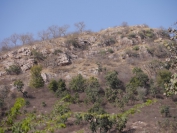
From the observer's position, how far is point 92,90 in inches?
822

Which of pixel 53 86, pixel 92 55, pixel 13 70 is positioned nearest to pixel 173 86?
pixel 53 86

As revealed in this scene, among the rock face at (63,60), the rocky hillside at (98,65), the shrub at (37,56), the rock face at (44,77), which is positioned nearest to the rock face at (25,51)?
the rocky hillside at (98,65)

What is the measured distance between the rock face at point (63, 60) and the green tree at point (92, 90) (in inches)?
304

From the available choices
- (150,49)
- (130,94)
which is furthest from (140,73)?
(150,49)

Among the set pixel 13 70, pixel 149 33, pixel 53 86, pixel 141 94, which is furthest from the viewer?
pixel 149 33

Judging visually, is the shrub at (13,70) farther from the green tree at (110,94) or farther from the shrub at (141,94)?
the shrub at (141,94)

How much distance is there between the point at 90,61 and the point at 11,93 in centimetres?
1329

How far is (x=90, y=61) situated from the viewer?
99.9 ft

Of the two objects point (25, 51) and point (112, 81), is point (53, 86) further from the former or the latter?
point (25, 51)

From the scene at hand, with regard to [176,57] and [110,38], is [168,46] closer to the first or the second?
[176,57]

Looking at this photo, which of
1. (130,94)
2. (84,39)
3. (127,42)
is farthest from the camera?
(84,39)

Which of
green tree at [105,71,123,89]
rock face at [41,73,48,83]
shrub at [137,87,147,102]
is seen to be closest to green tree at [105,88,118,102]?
green tree at [105,71,123,89]

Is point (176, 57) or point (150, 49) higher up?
point (150, 49)

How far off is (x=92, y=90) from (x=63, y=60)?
1035cm
